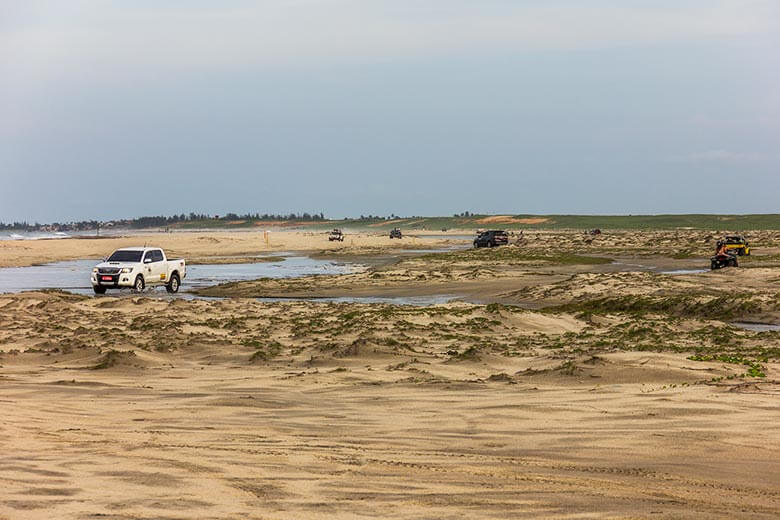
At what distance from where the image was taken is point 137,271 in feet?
115

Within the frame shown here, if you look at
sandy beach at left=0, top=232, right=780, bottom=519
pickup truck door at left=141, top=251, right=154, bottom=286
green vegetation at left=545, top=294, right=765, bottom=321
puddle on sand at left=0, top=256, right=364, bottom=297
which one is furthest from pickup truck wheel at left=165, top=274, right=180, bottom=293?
green vegetation at left=545, top=294, right=765, bottom=321

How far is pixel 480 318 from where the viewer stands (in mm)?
20844

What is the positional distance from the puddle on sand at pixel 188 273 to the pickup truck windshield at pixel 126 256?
133 centimetres

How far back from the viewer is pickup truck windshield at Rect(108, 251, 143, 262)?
35.6 meters

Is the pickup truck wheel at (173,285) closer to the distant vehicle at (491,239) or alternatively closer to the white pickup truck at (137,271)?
the white pickup truck at (137,271)

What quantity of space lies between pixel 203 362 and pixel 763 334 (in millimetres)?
10874

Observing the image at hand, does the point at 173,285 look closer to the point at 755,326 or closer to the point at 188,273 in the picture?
the point at 188,273

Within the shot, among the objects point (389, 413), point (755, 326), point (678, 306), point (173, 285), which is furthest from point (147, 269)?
point (389, 413)

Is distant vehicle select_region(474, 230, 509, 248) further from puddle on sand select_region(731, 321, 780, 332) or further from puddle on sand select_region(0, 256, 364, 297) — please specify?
puddle on sand select_region(731, 321, 780, 332)

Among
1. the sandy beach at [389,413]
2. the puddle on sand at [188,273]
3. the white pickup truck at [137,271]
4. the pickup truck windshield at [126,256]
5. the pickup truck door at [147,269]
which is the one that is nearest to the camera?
the sandy beach at [389,413]

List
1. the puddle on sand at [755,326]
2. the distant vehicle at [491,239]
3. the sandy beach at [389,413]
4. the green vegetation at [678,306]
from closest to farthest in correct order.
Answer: the sandy beach at [389,413] < the puddle on sand at [755,326] < the green vegetation at [678,306] < the distant vehicle at [491,239]

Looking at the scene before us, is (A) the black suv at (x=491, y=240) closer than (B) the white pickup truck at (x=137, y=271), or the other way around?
(B) the white pickup truck at (x=137, y=271)

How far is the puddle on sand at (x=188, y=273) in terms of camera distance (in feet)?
127

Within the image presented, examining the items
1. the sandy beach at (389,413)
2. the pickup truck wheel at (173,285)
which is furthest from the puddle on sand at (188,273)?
the sandy beach at (389,413)
